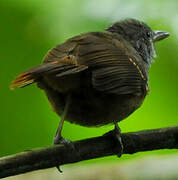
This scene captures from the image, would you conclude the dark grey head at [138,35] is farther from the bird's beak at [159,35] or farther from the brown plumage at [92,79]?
the brown plumage at [92,79]

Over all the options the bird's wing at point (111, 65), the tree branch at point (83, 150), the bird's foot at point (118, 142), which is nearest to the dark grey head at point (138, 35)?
the bird's wing at point (111, 65)

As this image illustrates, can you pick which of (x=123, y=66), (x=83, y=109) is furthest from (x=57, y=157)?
(x=123, y=66)

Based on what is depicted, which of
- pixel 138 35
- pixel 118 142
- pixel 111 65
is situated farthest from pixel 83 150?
pixel 138 35

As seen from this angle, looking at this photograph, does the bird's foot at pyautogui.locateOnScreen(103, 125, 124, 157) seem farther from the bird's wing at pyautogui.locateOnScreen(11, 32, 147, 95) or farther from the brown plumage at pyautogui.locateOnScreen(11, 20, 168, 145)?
the bird's wing at pyautogui.locateOnScreen(11, 32, 147, 95)

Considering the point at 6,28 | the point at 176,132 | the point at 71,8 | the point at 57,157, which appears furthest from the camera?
the point at 71,8

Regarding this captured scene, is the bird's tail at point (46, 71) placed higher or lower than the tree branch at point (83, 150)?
higher

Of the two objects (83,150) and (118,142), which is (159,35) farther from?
(83,150)

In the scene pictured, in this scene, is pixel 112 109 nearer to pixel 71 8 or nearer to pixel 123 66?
pixel 123 66
